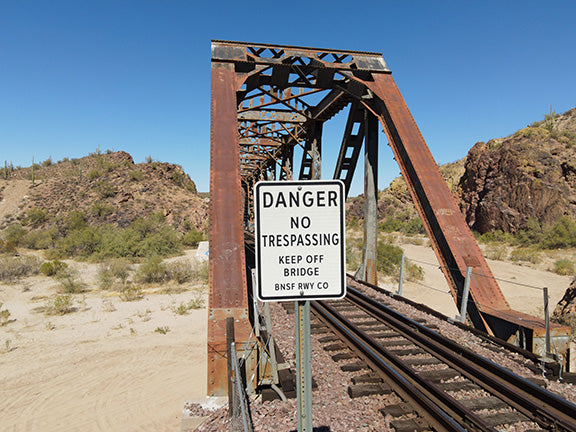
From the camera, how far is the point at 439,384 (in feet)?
15.5

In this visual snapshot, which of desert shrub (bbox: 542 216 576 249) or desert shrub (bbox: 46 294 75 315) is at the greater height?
desert shrub (bbox: 542 216 576 249)

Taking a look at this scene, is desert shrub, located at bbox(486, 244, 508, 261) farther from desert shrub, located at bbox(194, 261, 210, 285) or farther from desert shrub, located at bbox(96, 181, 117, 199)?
desert shrub, located at bbox(96, 181, 117, 199)

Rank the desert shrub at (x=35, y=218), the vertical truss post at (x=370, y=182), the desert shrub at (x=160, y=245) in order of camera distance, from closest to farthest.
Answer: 1. the vertical truss post at (x=370, y=182)
2. the desert shrub at (x=160, y=245)
3. the desert shrub at (x=35, y=218)

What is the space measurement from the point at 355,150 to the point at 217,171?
20.6ft

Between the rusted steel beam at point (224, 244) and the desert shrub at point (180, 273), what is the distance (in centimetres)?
1127

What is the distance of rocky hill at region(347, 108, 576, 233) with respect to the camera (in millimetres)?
27516

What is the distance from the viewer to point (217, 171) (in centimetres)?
657

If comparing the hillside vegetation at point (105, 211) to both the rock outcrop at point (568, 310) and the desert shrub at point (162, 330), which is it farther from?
the rock outcrop at point (568, 310)

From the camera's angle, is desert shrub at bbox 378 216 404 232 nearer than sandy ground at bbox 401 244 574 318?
No

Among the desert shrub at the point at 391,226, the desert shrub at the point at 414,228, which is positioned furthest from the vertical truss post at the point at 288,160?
the desert shrub at the point at 391,226

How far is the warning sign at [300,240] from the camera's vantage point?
2.05 m

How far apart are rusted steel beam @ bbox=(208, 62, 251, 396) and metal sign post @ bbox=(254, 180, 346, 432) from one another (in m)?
2.87

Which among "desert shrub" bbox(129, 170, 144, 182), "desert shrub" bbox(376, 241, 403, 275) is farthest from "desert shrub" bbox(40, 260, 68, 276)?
"desert shrub" bbox(129, 170, 144, 182)

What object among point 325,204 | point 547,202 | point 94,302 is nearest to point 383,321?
point 325,204
